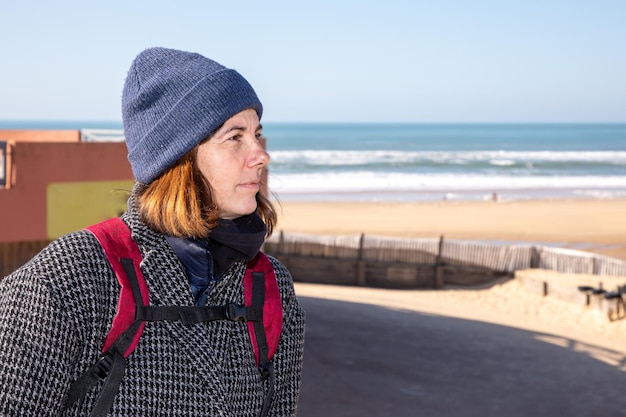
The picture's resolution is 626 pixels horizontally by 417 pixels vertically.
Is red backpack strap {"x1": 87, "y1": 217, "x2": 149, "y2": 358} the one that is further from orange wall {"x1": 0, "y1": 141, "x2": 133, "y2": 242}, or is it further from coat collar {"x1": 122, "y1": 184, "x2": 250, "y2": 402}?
orange wall {"x1": 0, "y1": 141, "x2": 133, "y2": 242}

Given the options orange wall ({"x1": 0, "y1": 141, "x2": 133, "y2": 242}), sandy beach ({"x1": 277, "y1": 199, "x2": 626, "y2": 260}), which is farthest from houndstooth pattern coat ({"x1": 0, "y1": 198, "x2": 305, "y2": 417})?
sandy beach ({"x1": 277, "y1": 199, "x2": 626, "y2": 260})

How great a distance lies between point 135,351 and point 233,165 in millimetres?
444

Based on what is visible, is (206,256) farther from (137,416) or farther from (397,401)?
(397,401)

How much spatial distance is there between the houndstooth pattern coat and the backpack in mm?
19

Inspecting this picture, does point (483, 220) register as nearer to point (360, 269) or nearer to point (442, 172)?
point (360, 269)

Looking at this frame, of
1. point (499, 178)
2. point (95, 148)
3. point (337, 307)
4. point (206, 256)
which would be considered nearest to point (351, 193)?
point (499, 178)

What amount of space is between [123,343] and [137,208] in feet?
1.07

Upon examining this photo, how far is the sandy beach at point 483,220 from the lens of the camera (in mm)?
28531

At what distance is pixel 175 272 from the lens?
1.81m

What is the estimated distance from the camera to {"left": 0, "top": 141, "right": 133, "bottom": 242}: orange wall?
13172 mm

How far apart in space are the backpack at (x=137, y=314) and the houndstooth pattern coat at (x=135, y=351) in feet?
0.06

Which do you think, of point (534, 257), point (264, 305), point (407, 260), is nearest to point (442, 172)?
point (407, 260)

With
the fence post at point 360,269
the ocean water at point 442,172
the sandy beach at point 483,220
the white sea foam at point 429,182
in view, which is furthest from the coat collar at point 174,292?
the white sea foam at point 429,182

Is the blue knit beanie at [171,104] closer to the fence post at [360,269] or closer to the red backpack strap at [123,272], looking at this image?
the red backpack strap at [123,272]
